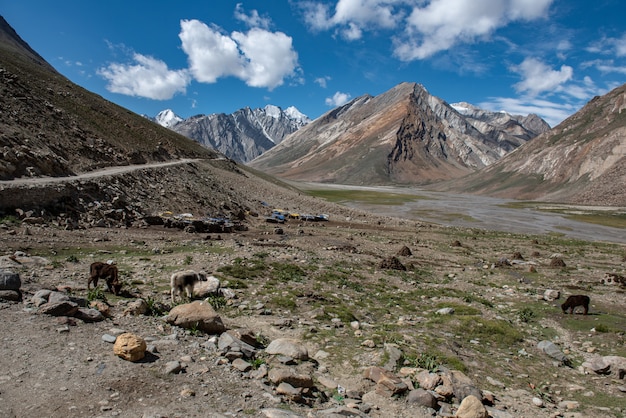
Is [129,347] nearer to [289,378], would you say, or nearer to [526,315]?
[289,378]

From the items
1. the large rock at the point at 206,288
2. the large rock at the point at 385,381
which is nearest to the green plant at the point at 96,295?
the large rock at the point at 206,288

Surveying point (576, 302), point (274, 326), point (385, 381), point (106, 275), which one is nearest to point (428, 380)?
point (385, 381)

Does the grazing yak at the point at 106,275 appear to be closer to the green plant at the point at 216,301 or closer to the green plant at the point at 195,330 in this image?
the green plant at the point at 216,301

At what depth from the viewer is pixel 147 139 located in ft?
237

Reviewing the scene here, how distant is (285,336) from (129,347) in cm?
515

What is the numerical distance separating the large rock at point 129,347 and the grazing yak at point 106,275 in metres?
5.25

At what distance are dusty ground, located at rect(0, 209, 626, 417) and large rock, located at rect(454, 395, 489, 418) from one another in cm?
88

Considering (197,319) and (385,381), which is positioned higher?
(197,319)

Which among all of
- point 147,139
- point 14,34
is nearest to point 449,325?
point 147,139

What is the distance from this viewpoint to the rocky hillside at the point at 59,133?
106ft

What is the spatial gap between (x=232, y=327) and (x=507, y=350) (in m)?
10.1

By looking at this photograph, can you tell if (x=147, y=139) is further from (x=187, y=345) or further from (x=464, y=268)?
(x=187, y=345)

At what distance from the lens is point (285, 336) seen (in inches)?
479

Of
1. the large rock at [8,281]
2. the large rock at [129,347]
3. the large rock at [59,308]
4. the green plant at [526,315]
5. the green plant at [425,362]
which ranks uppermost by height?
the large rock at [8,281]
